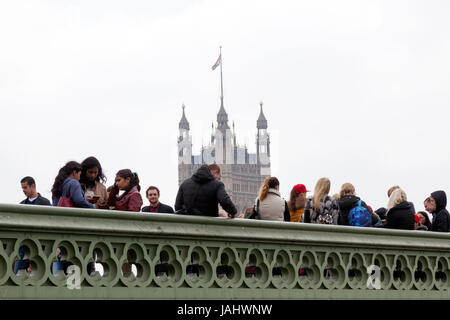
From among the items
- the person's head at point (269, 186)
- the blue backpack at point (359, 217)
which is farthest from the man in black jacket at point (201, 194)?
the blue backpack at point (359, 217)

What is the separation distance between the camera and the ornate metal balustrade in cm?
1119

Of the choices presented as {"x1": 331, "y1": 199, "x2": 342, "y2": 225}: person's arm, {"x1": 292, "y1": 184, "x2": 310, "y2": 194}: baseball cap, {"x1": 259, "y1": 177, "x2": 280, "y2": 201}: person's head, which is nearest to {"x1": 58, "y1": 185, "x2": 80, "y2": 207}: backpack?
{"x1": 259, "y1": 177, "x2": 280, "y2": 201}: person's head

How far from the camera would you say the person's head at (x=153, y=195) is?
14164 mm

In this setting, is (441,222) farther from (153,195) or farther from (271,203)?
(153,195)

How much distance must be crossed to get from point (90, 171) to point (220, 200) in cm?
138

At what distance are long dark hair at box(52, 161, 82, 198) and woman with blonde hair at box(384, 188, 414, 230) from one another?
4601 mm

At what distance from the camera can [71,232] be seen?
1141 centimetres

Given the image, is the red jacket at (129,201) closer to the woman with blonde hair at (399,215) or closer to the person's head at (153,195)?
the person's head at (153,195)

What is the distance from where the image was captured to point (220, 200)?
1266 cm

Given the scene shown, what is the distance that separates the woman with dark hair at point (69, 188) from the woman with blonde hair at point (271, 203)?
2.35m

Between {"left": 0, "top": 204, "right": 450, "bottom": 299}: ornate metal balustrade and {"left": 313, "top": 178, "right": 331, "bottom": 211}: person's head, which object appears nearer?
{"left": 0, "top": 204, "right": 450, "bottom": 299}: ornate metal balustrade

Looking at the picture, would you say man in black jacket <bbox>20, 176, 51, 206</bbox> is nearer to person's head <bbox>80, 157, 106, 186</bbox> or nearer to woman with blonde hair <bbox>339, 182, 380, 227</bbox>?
person's head <bbox>80, 157, 106, 186</bbox>

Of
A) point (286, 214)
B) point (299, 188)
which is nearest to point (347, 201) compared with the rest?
point (299, 188)
